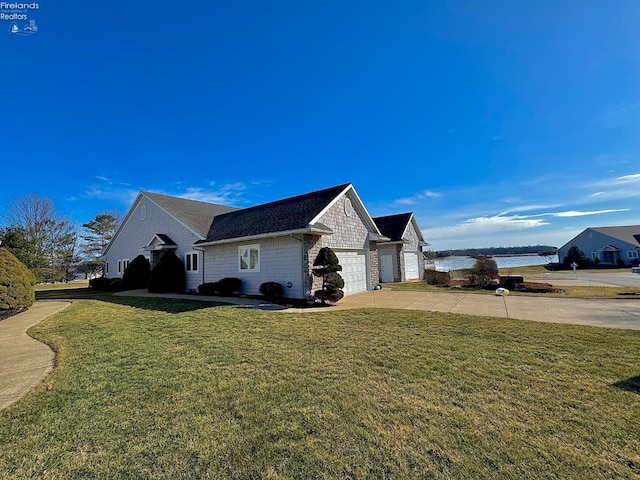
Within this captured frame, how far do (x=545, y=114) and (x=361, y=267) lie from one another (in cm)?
1066

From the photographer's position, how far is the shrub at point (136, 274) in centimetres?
1973

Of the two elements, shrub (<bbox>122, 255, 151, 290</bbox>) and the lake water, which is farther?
the lake water

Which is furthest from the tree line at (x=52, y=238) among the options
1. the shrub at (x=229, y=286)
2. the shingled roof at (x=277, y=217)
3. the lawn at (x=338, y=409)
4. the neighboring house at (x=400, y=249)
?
the neighboring house at (x=400, y=249)

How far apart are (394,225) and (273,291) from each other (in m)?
14.2

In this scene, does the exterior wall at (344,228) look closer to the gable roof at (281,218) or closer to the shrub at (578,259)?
the gable roof at (281,218)

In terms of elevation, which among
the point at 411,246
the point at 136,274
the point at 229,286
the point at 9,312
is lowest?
the point at 9,312

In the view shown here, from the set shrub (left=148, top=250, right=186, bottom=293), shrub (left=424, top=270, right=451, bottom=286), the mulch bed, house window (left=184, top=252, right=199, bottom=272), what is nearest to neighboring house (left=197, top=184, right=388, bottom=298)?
house window (left=184, top=252, right=199, bottom=272)

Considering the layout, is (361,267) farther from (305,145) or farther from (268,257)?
(305,145)

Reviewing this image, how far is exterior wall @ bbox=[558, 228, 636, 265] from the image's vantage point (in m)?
37.7

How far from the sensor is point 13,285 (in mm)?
10031

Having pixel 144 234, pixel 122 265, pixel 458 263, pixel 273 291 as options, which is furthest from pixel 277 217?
pixel 458 263

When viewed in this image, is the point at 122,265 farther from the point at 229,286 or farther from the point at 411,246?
the point at 411,246

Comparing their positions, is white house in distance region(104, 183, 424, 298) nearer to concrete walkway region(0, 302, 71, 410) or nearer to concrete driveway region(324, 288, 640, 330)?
concrete driveway region(324, 288, 640, 330)

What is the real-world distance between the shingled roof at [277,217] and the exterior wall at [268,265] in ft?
1.67
